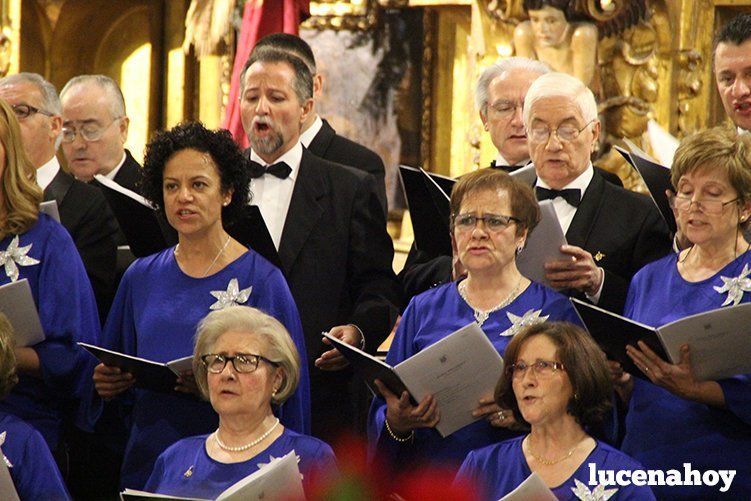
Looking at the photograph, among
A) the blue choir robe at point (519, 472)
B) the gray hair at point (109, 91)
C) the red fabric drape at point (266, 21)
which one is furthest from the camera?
the red fabric drape at point (266, 21)

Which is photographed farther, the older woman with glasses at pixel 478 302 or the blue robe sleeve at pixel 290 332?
the blue robe sleeve at pixel 290 332

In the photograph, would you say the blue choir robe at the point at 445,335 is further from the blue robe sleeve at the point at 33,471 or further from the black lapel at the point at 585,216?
the blue robe sleeve at the point at 33,471

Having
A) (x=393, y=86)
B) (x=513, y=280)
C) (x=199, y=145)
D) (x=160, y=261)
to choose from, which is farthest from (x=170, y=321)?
(x=393, y=86)

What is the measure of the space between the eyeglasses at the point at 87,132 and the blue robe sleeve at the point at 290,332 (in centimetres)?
184

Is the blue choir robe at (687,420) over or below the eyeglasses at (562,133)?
below

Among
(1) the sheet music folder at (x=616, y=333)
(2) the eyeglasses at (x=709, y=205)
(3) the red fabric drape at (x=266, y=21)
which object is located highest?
(3) the red fabric drape at (x=266, y=21)

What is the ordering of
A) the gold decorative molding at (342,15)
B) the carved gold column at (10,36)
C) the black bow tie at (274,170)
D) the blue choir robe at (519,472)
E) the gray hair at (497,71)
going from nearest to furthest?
the blue choir robe at (519,472)
the black bow tie at (274,170)
the gray hair at (497,71)
the gold decorative molding at (342,15)
the carved gold column at (10,36)

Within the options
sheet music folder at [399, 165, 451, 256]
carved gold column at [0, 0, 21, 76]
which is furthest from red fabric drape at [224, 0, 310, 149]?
sheet music folder at [399, 165, 451, 256]

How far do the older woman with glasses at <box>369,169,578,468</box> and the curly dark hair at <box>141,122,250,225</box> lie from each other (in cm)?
63

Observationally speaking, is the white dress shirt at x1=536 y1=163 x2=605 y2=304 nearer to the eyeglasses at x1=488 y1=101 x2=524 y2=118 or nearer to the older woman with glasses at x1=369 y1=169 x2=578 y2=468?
the older woman with glasses at x1=369 y1=169 x2=578 y2=468

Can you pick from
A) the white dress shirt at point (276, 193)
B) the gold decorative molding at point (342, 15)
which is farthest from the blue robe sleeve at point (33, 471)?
the gold decorative molding at point (342, 15)

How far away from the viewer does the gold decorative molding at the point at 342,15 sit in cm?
663

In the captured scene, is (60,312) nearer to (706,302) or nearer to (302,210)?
(302,210)

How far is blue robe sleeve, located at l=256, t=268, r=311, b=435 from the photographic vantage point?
3.80 meters
